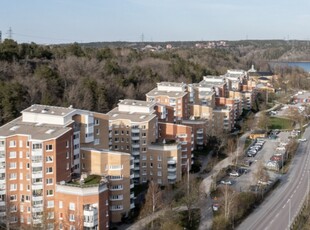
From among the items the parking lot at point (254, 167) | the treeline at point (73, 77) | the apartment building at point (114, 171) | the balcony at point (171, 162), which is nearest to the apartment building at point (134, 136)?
the balcony at point (171, 162)

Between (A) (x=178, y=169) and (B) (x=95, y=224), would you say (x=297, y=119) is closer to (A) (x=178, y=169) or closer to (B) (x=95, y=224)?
(A) (x=178, y=169)

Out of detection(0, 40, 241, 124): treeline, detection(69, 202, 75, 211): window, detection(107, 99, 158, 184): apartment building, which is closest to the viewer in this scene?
detection(69, 202, 75, 211): window

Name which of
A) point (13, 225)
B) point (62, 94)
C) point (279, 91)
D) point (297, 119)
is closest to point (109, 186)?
point (13, 225)

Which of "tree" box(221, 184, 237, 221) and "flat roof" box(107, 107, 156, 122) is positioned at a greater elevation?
"flat roof" box(107, 107, 156, 122)

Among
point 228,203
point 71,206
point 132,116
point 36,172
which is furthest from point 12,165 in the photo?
point 132,116

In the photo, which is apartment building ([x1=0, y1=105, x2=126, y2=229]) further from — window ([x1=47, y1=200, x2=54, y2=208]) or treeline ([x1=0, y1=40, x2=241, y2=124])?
treeline ([x1=0, y1=40, x2=241, y2=124])

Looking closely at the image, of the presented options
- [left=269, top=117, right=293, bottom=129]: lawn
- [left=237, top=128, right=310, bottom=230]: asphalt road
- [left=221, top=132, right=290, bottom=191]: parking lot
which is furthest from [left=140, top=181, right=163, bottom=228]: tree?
[left=269, top=117, right=293, bottom=129]: lawn
